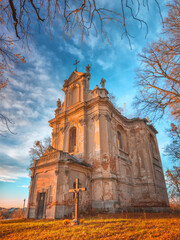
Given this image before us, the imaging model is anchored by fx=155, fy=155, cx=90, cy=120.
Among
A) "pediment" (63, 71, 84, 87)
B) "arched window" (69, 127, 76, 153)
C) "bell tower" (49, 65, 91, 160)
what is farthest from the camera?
"pediment" (63, 71, 84, 87)

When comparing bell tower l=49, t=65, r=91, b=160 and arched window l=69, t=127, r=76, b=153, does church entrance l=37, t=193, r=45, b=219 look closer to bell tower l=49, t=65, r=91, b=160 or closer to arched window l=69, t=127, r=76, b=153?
bell tower l=49, t=65, r=91, b=160

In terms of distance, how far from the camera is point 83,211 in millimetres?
12430

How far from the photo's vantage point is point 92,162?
48.6ft

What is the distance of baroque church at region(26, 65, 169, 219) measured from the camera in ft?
A: 40.3

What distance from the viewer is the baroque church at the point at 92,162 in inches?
484

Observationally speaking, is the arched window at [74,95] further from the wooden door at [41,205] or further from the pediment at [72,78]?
the wooden door at [41,205]

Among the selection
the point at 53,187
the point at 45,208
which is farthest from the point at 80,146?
the point at 45,208

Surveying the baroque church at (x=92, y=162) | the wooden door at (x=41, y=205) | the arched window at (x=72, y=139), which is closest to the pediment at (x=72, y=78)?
the baroque church at (x=92, y=162)

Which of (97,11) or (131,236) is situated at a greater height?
(97,11)

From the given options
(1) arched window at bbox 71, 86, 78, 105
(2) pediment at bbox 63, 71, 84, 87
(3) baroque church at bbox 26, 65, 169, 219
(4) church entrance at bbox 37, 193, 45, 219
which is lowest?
(4) church entrance at bbox 37, 193, 45, 219

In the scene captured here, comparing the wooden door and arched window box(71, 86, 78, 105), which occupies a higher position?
arched window box(71, 86, 78, 105)

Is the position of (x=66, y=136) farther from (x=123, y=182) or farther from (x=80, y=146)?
(x=123, y=182)

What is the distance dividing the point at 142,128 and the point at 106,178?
8967 mm

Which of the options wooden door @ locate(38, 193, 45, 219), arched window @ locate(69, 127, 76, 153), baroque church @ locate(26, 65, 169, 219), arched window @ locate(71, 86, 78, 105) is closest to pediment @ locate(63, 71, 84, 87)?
baroque church @ locate(26, 65, 169, 219)
